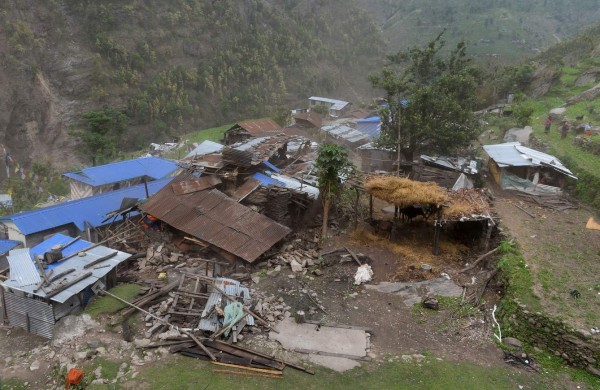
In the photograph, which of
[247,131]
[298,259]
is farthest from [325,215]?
[247,131]

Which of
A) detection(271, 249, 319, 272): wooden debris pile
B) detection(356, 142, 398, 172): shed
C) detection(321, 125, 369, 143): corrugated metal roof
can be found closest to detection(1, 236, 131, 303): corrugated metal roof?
detection(271, 249, 319, 272): wooden debris pile

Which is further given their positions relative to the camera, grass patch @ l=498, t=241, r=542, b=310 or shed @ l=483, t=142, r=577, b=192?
shed @ l=483, t=142, r=577, b=192

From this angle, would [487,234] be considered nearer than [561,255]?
No

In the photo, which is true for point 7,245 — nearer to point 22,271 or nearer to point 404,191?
point 22,271

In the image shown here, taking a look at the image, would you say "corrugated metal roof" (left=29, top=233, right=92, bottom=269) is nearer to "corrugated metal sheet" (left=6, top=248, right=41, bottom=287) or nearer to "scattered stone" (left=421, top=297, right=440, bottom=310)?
"corrugated metal sheet" (left=6, top=248, right=41, bottom=287)

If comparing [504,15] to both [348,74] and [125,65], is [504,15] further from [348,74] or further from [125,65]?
[125,65]

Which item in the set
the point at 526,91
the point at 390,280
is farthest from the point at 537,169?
the point at 526,91
